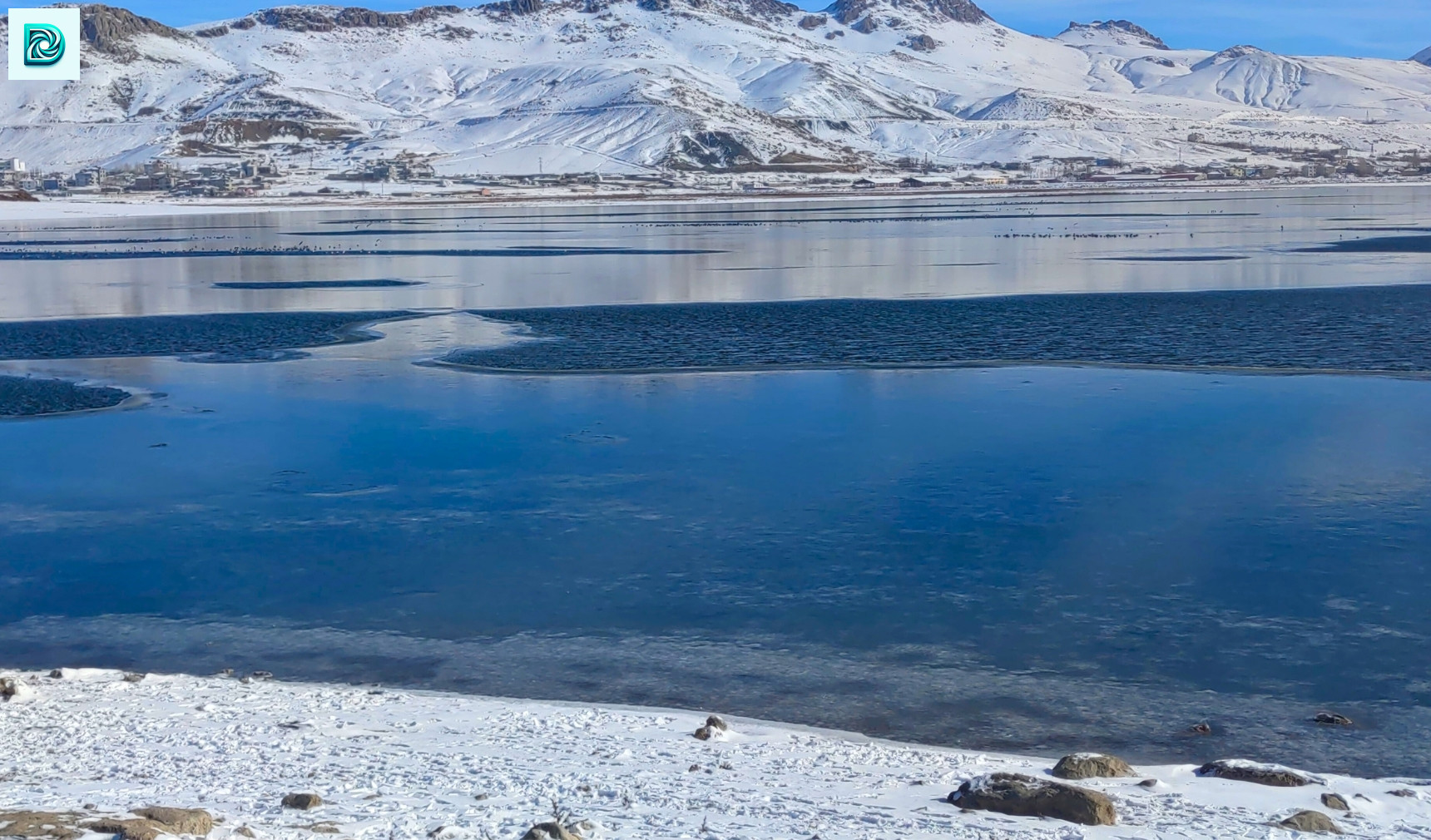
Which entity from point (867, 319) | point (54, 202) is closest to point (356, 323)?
point (867, 319)

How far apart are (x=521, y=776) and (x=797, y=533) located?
14.5ft

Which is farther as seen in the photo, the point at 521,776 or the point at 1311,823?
the point at 521,776

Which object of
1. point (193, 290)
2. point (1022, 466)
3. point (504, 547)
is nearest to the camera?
point (504, 547)

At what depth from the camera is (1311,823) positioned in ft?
16.6

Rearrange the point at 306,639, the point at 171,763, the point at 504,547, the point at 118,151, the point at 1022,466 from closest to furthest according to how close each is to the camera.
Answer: the point at 171,763 → the point at 306,639 → the point at 504,547 → the point at 1022,466 → the point at 118,151

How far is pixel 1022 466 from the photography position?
38.2 feet

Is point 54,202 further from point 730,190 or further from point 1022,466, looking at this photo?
point 1022,466

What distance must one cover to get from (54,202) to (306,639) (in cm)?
10898

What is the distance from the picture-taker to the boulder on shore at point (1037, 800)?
5.11 meters

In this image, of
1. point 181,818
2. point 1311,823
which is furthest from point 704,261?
point 181,818

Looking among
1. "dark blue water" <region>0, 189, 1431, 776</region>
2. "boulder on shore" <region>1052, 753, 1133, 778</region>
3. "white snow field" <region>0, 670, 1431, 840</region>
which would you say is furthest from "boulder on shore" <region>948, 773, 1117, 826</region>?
"dark blue water" <region>0, 189, 1431, 776</region>

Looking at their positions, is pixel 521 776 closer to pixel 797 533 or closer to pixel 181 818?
pixel 181 818

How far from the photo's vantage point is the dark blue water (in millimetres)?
6992

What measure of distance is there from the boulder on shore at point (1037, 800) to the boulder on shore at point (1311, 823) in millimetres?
608
